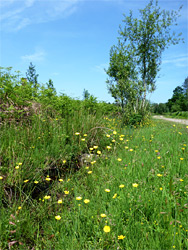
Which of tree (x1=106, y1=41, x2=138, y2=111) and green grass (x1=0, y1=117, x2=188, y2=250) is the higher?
tree (x1=106, y1=41, x2=138, y2=111)

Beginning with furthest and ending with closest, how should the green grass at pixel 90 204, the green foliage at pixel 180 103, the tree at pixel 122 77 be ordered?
1. the green foliage at pixel 180 103
2. the tree at pixel 122 77
3. the green grass at pixel 90 204

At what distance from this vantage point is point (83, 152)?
14.7ft

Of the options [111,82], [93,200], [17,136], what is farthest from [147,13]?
[93,200]

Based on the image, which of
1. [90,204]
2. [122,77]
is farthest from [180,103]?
[90,204]

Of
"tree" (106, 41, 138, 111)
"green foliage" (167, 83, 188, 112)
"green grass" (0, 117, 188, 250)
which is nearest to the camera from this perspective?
"green grass" (0, 117, 188, 250)

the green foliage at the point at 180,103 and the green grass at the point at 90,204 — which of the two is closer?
the green grass at the point at 90,204

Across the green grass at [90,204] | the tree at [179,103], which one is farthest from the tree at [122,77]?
the tree at [179,103]

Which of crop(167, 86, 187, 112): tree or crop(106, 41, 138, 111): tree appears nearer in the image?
crop(106, 41, 138, 111): tree

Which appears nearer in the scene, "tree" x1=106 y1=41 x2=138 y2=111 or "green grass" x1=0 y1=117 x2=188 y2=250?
"green grass" x1=0 y1=117 x2=188 y2=250

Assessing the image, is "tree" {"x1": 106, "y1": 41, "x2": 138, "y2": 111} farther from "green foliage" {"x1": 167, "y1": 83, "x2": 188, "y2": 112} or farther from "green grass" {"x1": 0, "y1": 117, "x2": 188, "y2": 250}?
"green foliage" {"x1": 167, "y1": 83, "x2": 188, "y2": 112}

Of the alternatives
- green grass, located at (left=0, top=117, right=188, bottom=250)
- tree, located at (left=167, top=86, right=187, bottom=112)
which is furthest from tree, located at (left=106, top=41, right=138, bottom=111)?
tree, located at (left=167, top=86, right=187, bottom=112)

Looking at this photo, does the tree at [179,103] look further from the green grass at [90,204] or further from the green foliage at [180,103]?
the green grass at [90,204]

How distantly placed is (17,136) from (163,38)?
13119 mm

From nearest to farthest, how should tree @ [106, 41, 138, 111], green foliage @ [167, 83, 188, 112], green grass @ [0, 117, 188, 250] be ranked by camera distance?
green grass @ [0, 117, 188, 250] < tree @ [106, 41, 138, 111] < green foliage @ [167, 83, 188, 112]
